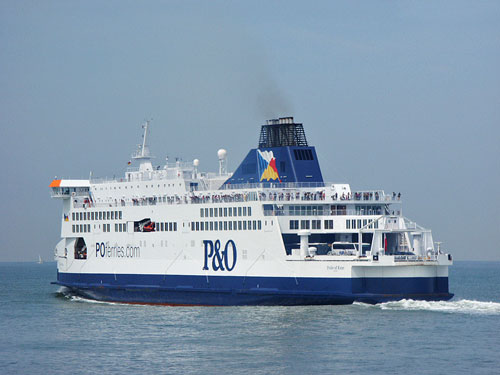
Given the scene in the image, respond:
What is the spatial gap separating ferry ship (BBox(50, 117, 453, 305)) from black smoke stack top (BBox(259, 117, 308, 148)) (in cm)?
5

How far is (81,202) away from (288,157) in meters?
14.8

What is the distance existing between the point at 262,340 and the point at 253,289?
902 centimetres

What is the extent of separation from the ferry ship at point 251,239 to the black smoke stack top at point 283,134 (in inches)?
2.1

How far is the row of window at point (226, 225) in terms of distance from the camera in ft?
141

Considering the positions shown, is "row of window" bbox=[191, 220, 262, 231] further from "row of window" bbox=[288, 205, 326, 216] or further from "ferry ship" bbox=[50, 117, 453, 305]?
"row of window" bbox=[288, 205, 326, 216]

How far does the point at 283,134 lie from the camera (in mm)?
46344

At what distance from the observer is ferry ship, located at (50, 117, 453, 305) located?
3975 centimetres

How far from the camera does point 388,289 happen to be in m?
39.2

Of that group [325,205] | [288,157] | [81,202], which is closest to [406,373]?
[325,205]

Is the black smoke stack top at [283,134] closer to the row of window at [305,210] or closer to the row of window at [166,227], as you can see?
the row of window at [305,210]

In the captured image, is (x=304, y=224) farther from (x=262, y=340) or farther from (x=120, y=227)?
(x=120, y=227)

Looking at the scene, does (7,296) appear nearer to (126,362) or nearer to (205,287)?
(205,287)

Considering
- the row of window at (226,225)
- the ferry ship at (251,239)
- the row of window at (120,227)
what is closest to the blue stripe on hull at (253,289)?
the ferry ship at (251,239)

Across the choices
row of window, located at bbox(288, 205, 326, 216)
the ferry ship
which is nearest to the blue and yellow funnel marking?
the ferry ship
